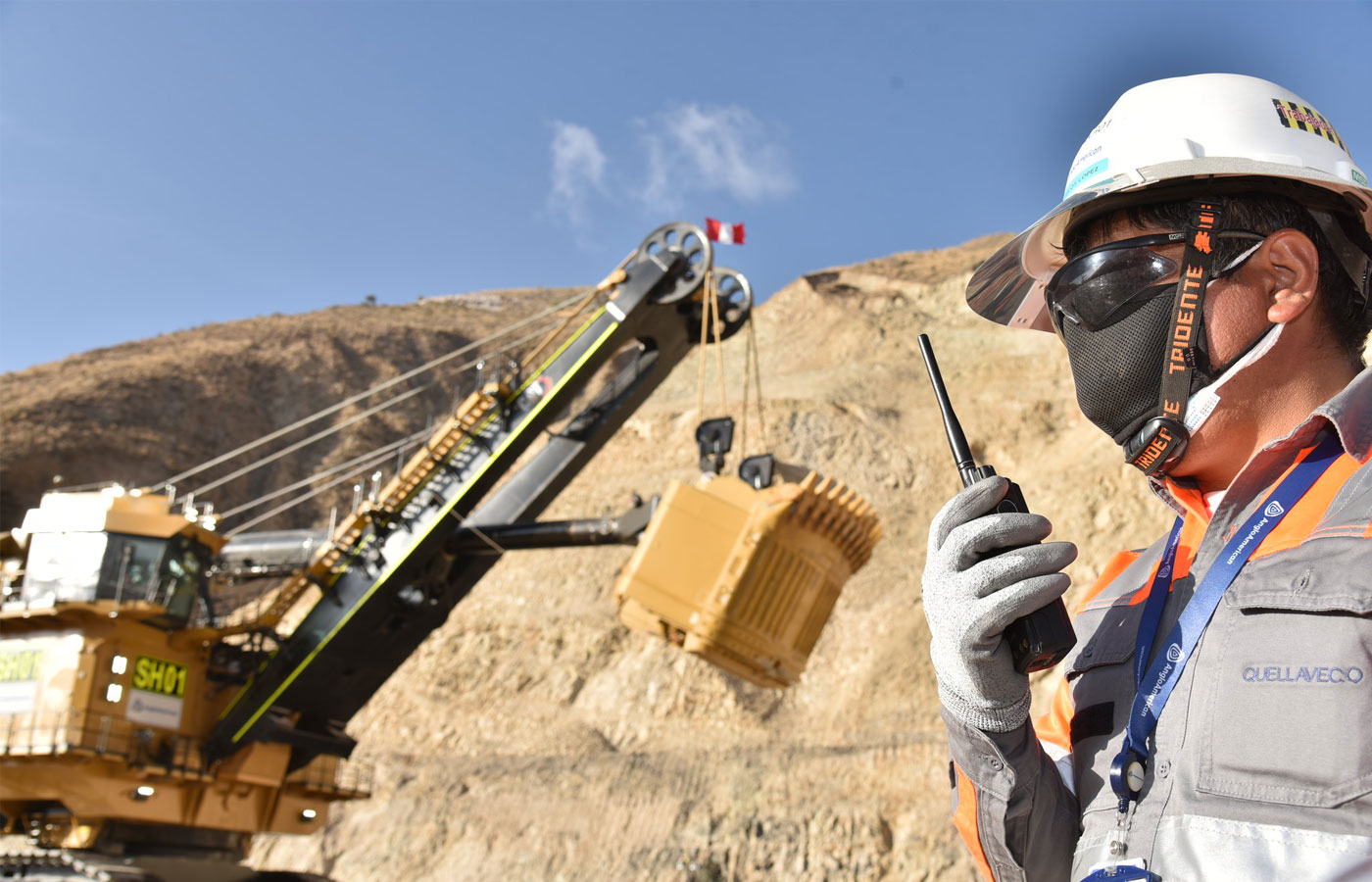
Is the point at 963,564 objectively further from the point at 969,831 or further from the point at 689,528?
the point at 689,528

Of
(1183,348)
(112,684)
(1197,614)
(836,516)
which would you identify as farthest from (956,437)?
(112,684)

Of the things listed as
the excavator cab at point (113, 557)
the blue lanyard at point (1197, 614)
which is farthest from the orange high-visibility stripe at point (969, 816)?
the excavator cab at point (113, 557)

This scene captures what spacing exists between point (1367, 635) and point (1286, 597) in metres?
0.13

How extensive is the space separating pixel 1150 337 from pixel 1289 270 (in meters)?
0.28

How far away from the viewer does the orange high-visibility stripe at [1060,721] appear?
90.6 inches

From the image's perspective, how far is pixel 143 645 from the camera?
1048 cm

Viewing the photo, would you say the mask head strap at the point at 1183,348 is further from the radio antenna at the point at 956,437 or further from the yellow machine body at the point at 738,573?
the yellow machine body at the point at 738,573

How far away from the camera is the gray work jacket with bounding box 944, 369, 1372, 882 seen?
152 cm

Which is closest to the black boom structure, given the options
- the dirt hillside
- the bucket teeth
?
the bucket teeth

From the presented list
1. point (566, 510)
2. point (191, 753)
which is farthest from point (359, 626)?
point (566, 510)

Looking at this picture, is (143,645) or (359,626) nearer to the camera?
(143,645)

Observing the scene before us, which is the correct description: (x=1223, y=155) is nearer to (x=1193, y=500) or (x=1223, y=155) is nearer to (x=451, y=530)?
(x=1193, y=500)

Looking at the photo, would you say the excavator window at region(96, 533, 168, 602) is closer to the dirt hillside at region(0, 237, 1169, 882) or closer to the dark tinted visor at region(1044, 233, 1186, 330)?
the dirt hillside at region(0, 237, 1169, 882)

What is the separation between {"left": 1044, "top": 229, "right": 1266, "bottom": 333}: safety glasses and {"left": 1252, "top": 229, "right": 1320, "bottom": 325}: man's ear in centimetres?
3
